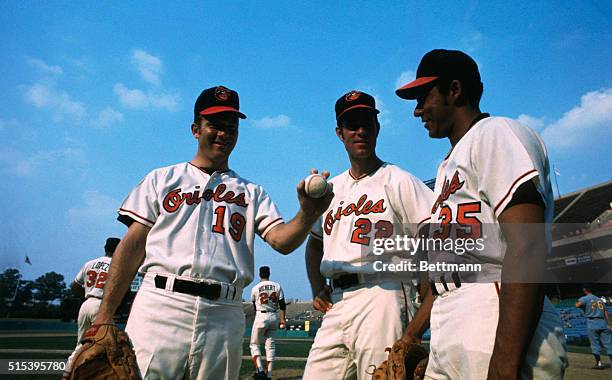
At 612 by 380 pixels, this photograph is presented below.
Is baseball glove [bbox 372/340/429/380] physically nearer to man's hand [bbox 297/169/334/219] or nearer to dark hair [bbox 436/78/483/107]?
man's hand [bbox 297/169/334/219]

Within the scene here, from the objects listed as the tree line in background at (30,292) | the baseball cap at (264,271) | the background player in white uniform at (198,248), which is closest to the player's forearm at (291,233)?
the background player in white uniform at (198,248)

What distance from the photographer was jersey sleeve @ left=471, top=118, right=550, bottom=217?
65.9 inches

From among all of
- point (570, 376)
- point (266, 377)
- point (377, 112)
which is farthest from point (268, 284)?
point (377, 112)

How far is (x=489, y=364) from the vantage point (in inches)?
64.6

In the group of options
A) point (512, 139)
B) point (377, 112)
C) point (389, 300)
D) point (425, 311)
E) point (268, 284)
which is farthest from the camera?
point (268, 284)

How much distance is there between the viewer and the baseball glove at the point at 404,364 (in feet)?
8.54

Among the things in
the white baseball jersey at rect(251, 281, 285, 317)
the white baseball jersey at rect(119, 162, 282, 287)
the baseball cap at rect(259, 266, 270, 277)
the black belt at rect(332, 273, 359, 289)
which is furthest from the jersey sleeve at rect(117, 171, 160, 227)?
the baseball cap at rect(259, 266, 270, 277)

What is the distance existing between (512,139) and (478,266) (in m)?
0.54

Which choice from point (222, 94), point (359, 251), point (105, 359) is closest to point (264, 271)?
point (359, 251)

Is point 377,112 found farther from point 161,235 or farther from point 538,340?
point 538,340

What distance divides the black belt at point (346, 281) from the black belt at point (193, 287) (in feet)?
3.26

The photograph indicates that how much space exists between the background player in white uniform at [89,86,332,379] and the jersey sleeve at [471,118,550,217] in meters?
0.87

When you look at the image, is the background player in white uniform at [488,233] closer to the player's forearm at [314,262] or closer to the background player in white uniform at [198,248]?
the background player in white uniform at [198,248]

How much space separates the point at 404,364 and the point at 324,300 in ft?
3.42
